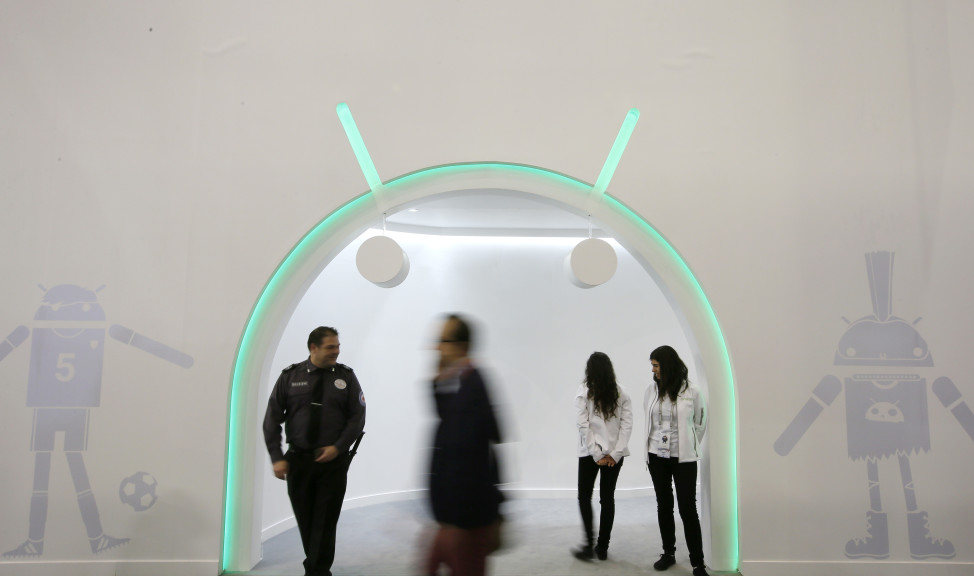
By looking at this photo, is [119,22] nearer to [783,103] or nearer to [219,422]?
[219,422]

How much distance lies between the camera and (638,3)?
13.4 ft

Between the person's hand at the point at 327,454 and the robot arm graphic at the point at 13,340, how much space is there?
6.28 feet

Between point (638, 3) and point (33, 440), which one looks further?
point (638, 3)

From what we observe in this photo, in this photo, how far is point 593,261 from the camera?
403cm

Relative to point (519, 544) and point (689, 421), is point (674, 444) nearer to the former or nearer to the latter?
point (689, 421)

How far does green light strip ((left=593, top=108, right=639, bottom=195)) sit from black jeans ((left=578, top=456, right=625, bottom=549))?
1688 millimetres

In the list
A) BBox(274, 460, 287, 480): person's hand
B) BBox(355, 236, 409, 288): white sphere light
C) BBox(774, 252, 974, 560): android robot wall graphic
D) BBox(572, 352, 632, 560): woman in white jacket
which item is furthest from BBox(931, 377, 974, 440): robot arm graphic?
BBox(274, 460, 287, 480): person's hand

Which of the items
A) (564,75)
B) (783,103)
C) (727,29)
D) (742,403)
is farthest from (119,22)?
(742,403)

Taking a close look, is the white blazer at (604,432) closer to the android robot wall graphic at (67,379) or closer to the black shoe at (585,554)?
the black shoe at (585,554)

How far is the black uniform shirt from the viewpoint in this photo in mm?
3592

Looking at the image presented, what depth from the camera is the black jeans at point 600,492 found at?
13.4ft

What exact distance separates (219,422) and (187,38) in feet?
7.64

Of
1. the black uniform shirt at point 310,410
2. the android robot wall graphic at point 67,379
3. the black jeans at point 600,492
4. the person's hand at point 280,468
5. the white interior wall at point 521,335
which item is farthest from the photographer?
the white interior wall at point 521,335

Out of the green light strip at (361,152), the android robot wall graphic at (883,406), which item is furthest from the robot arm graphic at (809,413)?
the green light strip at (361,152)
